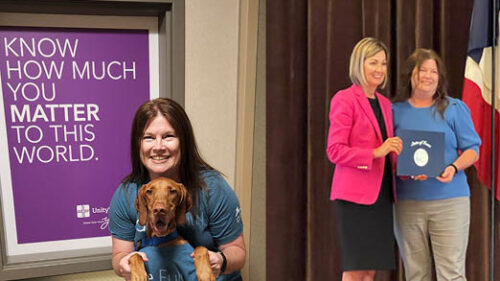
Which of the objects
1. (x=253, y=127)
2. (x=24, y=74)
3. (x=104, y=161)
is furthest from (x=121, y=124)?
(x=253, y=127)

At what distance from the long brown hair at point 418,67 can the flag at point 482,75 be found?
0.95ft

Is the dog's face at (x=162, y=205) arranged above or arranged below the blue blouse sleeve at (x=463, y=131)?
below

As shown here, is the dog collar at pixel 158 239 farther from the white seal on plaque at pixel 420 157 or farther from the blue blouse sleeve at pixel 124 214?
the white seal on plaque at pixel 420 157

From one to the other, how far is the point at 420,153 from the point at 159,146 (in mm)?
Answer: 792

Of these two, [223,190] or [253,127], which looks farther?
[253,127]

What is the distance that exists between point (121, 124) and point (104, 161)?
170mm

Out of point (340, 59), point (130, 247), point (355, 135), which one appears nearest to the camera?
point (130, 247)

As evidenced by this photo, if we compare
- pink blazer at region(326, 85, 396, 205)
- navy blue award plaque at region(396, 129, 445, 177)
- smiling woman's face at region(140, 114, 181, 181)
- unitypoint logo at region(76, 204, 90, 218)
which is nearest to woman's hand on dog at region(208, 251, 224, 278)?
smiling woman's face at region(140, 114, 181, 181)

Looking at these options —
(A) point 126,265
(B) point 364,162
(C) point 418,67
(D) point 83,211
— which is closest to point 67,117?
(D) point 83,211

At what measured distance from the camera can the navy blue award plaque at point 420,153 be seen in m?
1.45

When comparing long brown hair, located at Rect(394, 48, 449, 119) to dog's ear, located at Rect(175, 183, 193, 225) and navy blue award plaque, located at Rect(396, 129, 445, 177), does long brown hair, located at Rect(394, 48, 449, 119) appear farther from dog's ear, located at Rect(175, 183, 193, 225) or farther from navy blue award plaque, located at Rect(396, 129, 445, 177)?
dog's ear, located at Rect(175, 183, 193, 225)

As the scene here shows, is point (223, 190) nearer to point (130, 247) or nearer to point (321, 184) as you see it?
point (130, 247)

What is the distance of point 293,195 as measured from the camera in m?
1.96

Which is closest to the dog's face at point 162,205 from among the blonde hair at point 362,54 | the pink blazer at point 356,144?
the pink blazer at point 356,144
